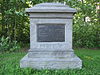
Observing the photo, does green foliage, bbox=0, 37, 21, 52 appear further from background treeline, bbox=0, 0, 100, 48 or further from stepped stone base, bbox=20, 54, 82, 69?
stepped stone base, bbox=20, 54, 82, 69

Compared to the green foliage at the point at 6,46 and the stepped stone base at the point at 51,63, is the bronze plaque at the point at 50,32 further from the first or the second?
the green foliage at the point at 6,46

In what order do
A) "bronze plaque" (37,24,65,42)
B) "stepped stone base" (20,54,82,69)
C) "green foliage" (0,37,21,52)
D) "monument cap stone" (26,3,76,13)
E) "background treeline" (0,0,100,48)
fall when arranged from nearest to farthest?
"stepped stone base" (20,54,82,69) < "monument cap stone" (26,3,76,13) < "bronze plaque" (37,24,65,42) < "green foliage" (0,37,21,52) < "background treeline" (0,0,100,48)

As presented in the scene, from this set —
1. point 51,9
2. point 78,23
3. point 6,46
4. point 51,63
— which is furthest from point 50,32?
point 78,23

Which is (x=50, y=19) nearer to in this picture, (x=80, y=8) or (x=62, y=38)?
(x=62, y=38)

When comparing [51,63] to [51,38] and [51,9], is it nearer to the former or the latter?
[51,38]

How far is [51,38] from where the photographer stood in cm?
538

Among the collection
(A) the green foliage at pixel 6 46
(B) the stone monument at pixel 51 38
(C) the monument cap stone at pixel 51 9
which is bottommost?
(A) the green foliage at pixel 6 46

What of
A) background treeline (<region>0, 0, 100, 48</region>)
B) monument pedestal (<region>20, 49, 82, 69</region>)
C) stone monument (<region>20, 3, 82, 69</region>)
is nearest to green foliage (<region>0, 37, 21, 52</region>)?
background treeline (<region>0, 0, 100, 48</region>)

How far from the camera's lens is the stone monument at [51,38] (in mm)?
4973

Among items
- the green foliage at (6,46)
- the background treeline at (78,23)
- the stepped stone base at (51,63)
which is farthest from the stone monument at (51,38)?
the background treeline at (78,23)

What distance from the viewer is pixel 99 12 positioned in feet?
38.6

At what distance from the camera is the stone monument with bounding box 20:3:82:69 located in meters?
4.97

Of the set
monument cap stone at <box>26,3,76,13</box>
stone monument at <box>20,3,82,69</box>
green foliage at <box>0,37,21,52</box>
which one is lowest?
green foliage at <box>0,37,21,52</box>

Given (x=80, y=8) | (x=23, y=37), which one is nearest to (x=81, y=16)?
(x=80, y=8)
